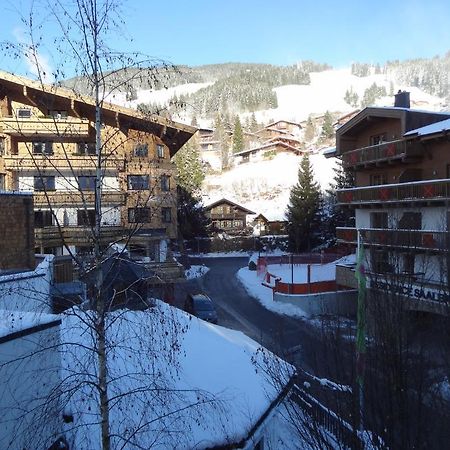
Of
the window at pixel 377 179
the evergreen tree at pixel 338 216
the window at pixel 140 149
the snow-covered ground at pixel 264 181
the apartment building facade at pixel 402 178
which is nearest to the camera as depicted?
the window at pixel 140 149

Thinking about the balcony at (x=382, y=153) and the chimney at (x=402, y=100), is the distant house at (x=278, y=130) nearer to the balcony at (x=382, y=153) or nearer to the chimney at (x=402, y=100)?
the chimney at (x=402, y=100)

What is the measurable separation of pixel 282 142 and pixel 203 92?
3294 inches

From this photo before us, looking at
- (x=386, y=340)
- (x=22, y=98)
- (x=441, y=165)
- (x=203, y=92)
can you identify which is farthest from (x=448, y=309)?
(x=203, y=92)

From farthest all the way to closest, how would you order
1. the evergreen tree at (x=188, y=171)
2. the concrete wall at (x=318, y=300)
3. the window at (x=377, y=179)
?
1. the evergreen tree at (x=188, y=171)
2. the window at (x=377, y=179)
3. the concrete wall at (x=318, y=300)

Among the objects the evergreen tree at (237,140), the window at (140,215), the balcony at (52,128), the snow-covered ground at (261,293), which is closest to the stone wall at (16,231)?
the balcony at (52,128)

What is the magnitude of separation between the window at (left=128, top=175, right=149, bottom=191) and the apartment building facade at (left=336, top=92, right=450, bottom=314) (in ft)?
43.8

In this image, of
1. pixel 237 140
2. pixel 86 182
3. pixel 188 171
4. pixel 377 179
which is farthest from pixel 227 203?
pixel 86 182

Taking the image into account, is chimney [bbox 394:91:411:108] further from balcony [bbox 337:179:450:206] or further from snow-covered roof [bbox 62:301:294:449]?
snow-covered roof [bbox 62:301:294:449]

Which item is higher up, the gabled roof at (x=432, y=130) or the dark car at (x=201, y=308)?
the gabled roof at (x=432, y=130)

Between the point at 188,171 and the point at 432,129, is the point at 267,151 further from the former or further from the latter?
the point at 432,129

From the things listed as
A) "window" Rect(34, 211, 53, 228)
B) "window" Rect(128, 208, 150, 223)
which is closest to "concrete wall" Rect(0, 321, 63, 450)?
"window" Rect(128, 208, 150, 223)

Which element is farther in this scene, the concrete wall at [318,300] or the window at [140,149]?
the concrete wall at [318,300]

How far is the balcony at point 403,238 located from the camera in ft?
46.0

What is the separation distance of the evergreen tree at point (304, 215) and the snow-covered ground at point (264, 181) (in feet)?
67.4
